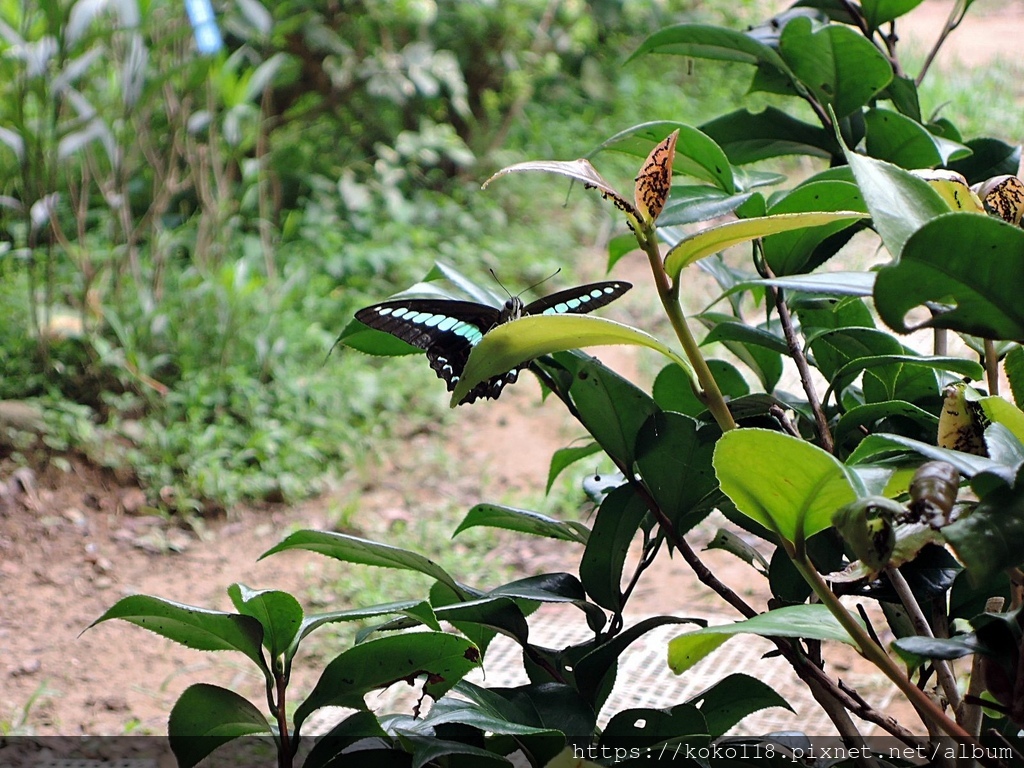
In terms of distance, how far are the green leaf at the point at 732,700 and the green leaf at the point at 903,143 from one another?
0.40 m

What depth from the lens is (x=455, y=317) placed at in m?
0.83

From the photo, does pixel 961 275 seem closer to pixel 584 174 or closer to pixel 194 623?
pixel 584 174

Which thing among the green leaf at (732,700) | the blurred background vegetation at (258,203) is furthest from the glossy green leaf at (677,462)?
the blurred background vegetation at (258,203)

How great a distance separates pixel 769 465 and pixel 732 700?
27 cm

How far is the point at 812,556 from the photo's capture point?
2.07 ft

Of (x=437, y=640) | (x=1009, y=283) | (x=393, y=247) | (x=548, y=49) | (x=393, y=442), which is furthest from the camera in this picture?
(x=548, y=49)

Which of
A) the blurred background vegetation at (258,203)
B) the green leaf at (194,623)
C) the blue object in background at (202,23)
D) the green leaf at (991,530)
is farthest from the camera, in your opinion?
the blue object in background at (202,23)

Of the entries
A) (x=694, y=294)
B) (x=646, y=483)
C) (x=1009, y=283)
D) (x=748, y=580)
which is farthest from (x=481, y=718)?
(x=694, y=294)

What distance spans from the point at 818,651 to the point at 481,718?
0.29 m

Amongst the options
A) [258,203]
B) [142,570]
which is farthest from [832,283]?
[258,203]

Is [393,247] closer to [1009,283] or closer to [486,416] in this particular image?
[486,416]

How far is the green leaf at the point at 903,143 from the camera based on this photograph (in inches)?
29.8

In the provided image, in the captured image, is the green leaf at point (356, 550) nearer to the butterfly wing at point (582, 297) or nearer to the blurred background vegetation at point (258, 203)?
the butterfly wing at point (582, 297)

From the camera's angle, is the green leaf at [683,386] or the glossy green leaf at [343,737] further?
the green leaf at [683,386]
